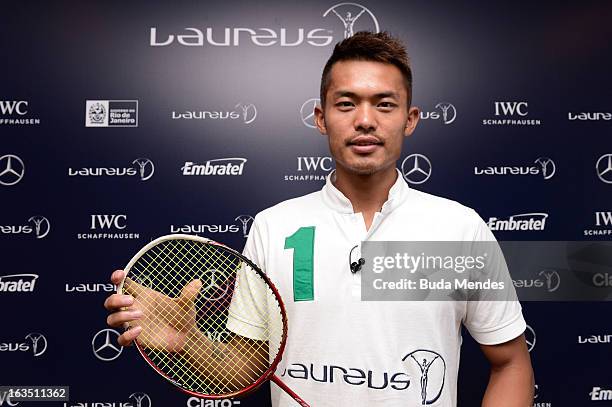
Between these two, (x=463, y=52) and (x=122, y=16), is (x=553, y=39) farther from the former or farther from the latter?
(x=122, y=16)

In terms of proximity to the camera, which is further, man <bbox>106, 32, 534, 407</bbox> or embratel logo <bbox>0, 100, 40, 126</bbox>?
embratel logo <bbox>0, 100, 40, 126</bbox>

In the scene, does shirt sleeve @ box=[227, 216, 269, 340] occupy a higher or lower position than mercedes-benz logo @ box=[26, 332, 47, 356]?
higher

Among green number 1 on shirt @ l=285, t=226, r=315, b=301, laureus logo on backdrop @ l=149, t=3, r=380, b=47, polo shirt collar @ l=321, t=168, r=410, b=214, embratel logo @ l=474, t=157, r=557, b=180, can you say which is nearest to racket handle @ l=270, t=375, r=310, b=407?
green number 1 on shirt @ l=285, t=226, r=315, b=301

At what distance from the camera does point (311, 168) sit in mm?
2098

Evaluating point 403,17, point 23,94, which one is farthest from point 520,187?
point 23,94

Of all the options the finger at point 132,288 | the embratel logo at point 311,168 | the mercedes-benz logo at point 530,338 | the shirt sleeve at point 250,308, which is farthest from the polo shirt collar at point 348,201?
the mercedes-benz logo at point 530,338

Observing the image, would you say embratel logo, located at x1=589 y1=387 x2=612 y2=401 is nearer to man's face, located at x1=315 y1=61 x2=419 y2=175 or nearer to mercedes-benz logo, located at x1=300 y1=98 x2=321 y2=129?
man's face, located at x1=315 y1=61 x2=419 y2=175

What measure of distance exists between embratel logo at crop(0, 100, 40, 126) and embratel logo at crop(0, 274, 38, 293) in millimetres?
626

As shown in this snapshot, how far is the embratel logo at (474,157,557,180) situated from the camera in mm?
2086

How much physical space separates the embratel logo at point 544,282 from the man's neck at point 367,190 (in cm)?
95

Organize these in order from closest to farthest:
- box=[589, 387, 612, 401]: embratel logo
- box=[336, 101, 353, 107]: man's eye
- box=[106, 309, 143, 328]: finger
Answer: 1. box=[106, 309, 143, 328]: finger
2. box=[336, 101, 353, 107]: man's eye
3. box=[589, 387, 612, 401]: embratel logo

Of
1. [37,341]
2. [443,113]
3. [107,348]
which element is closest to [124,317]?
[107,348]

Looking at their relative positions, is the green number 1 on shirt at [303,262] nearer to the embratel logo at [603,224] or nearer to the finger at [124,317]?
the finger at [124,317]

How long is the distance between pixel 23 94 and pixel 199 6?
815 millimetres
